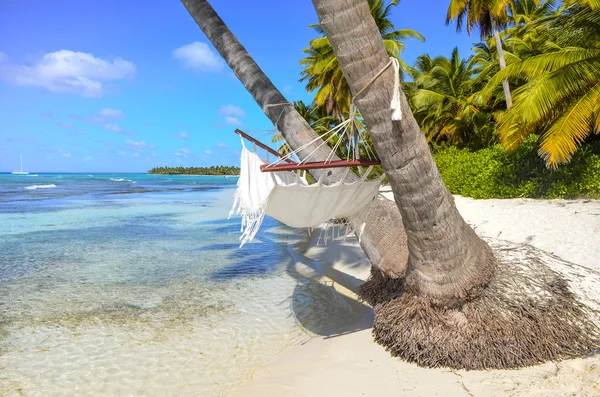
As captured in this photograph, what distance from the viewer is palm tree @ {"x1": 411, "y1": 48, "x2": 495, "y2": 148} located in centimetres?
1611

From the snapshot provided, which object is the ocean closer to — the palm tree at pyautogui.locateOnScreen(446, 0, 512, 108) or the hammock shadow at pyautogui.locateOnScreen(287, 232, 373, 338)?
the hammock shadow at pyautogui.locateOnScreen(287, 232, 373, 338)

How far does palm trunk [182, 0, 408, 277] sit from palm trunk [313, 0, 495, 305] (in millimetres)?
578

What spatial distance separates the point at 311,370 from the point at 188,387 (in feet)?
3.11

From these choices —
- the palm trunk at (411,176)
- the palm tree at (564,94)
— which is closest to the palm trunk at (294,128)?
the palm trunk at (411,176)

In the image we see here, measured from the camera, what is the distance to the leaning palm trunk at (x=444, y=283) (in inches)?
99.7

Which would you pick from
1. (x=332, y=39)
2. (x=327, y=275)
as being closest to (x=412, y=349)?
(x=332, y=39)

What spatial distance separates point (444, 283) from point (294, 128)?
1.93m

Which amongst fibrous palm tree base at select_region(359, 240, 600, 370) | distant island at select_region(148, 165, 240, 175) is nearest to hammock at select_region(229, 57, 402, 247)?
fibrous palm tree base at select_region(359, 240, 600, 370)

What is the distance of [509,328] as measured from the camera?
2.79 m

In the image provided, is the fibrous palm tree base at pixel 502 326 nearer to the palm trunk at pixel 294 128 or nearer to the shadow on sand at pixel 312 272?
the palm trunk at pixel 294 128

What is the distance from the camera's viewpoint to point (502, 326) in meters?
2.79

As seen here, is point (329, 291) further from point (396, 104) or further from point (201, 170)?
point (201, 170)

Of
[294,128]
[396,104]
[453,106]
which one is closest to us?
[396,104]

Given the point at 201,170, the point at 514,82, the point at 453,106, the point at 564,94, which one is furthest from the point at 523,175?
the point at 201,170
